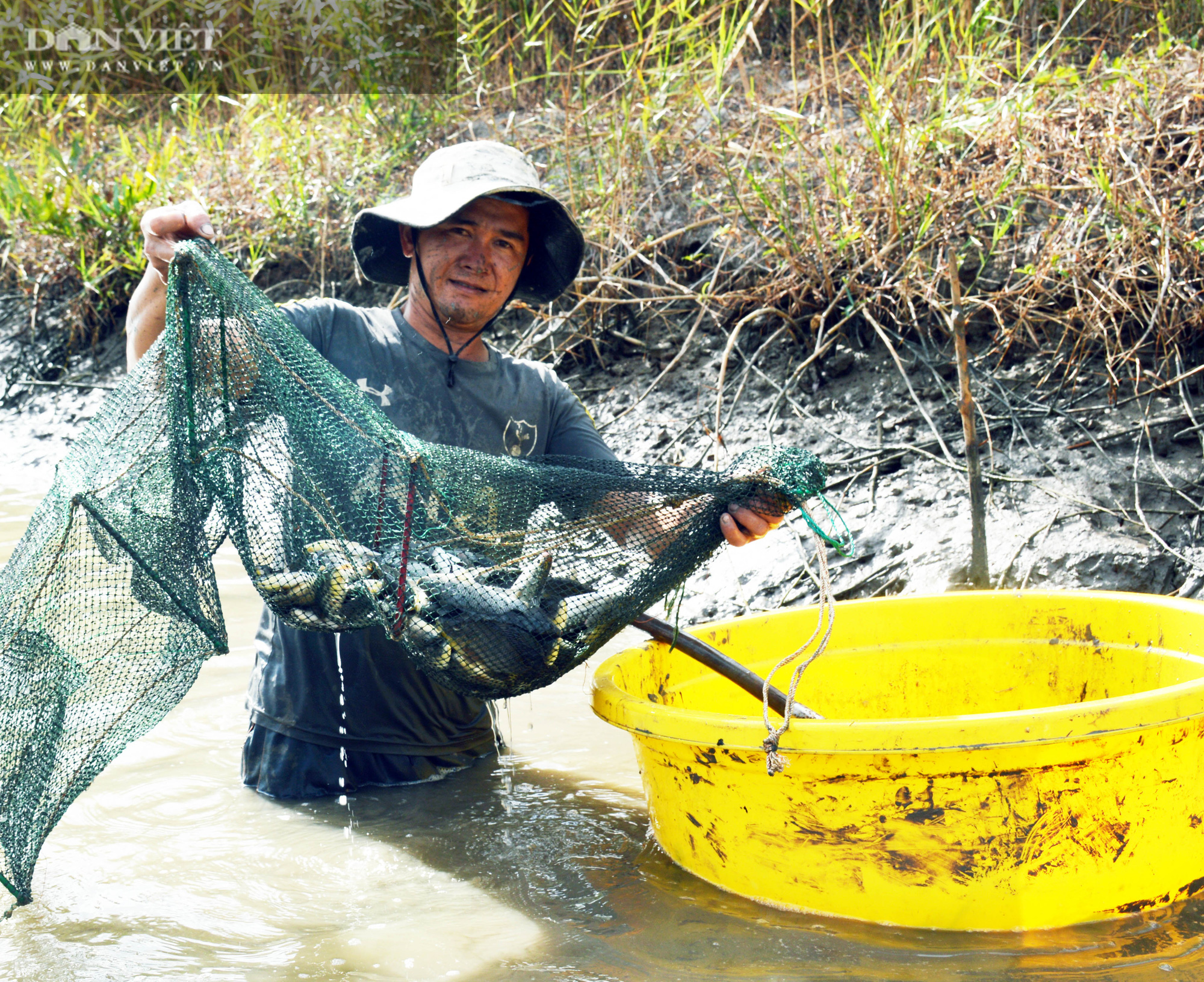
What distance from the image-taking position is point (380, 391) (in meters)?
2.48

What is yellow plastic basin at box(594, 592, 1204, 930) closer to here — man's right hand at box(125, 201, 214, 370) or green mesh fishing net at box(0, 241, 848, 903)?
green mesh fishing net at box(0, 241, 848, 903)

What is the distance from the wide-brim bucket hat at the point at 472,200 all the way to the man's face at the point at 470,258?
0.06 m

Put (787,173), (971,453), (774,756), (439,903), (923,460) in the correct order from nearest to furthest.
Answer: (774,756), (439,903), (971,453), (923,460), (787,173)

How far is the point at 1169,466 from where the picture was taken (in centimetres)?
324

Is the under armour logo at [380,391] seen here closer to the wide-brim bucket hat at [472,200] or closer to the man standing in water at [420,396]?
the man standing in water at [420,396]

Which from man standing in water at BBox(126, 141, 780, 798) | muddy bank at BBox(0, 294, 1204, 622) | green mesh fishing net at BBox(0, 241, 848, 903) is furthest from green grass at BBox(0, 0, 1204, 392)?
green mesh fishing net at BBox(0, 241, 848, 903)

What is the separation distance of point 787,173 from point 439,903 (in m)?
3.02

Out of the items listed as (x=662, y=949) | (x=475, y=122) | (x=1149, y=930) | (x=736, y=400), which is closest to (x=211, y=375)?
(x=662, y=949)

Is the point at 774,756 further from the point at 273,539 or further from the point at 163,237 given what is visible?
the point at 163,237

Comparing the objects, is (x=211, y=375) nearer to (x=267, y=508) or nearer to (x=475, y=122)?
(x=267, y=508)

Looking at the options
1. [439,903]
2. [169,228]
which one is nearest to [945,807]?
[439,903]

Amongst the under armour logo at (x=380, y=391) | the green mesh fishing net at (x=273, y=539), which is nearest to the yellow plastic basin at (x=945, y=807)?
the green mesh fishing net at (x=273, y=539)

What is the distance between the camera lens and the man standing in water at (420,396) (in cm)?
240

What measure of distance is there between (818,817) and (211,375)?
54.1 inches
